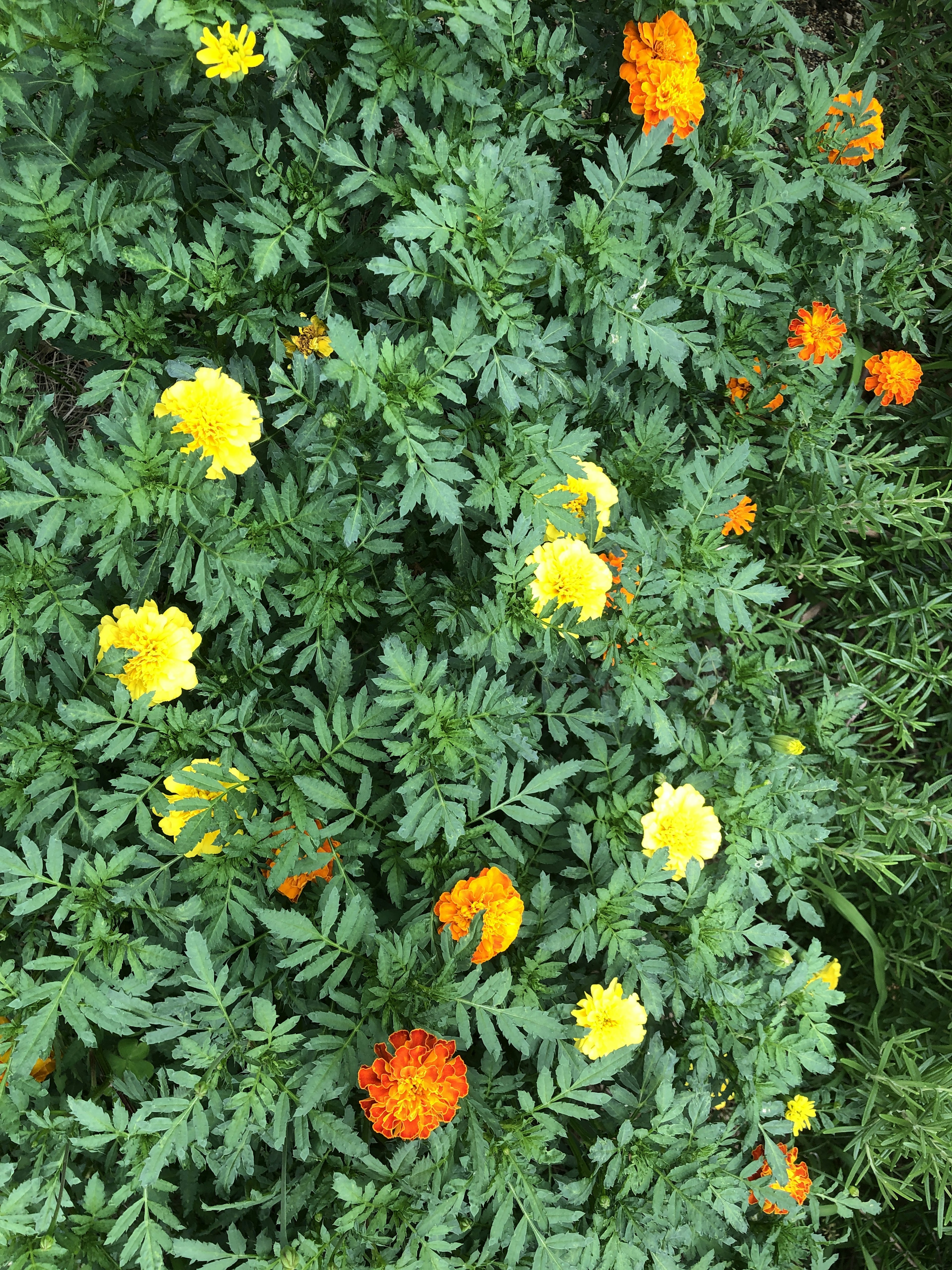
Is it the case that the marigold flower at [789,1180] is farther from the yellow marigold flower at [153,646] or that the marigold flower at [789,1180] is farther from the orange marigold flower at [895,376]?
the orange marigold flower at [895,376]

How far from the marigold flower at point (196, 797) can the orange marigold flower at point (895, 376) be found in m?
2.04

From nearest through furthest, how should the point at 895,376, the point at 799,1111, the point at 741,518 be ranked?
the point at 799,1111
the point at 741,518
the point at 895,376

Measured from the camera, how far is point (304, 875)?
5.77 feet

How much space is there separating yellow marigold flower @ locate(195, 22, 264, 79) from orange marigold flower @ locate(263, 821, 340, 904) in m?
1.35

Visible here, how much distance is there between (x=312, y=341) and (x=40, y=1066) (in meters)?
1.63

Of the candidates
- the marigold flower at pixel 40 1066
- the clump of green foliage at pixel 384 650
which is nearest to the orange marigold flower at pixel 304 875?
the clump of green foliage at pixel 384 650

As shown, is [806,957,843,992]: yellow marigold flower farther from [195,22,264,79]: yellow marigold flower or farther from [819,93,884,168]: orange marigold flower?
[195,22,264,79]: yellow marigold flower

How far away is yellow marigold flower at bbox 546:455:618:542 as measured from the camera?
1835 millimetres

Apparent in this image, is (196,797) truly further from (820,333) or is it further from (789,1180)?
(820,333)

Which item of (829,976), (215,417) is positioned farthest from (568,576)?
(829,976)

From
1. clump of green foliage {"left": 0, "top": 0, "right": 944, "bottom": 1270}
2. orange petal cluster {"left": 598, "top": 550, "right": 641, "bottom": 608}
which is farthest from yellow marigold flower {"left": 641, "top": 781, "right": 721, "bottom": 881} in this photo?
orange petal cluster {"left": 598, "top": 550, "right": 641, "bottom": 608}

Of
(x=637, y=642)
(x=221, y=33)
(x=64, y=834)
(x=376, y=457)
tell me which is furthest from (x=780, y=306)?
(x=64, y=834)

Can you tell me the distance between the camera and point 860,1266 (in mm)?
2543

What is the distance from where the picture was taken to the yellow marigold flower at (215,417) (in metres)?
1.62
